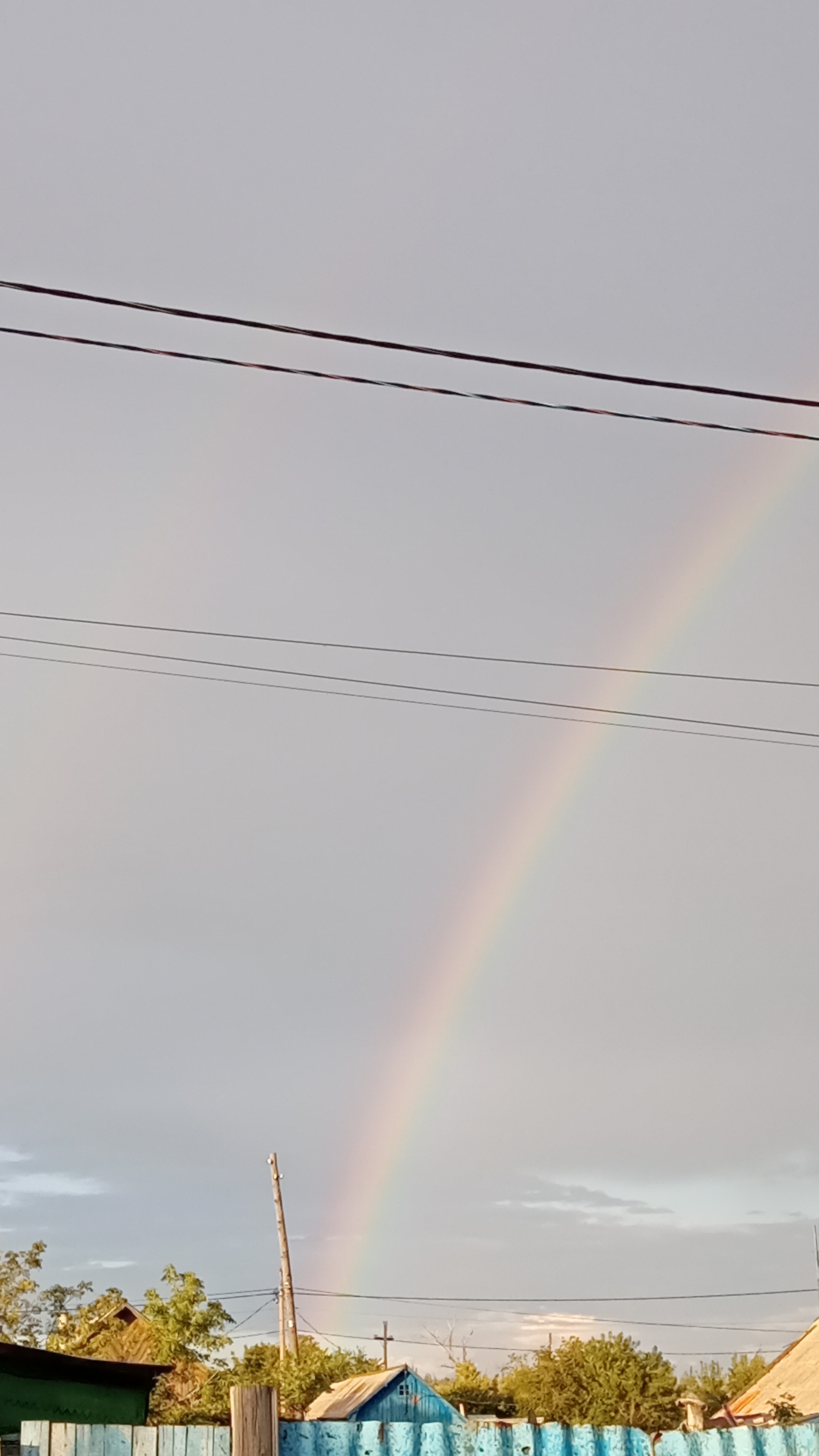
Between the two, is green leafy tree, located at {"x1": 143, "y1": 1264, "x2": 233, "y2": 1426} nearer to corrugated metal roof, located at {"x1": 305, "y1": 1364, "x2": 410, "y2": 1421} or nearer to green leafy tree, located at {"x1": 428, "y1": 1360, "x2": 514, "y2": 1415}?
corrugated metal roof, located at {"x1": 305, "y1": 1364, "x2": 410, "y2": 1421}

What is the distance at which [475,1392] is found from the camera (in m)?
64.2

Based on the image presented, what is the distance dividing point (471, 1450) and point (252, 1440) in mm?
1430

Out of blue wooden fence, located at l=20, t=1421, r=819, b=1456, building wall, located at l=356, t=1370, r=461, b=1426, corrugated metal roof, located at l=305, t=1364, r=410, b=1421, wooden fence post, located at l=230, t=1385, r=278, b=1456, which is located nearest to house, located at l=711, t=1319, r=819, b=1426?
building wall, located at l=356, t=1370, r=461, b=1426

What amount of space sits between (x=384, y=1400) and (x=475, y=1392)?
85.5ft

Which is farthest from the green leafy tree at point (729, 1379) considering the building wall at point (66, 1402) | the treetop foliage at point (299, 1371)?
the building wall at point (66, 1402)

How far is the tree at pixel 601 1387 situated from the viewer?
1172 inches

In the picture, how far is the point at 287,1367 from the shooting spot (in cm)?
4212

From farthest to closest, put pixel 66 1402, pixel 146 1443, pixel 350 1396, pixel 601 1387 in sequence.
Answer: pixel 350 1396 < pixel 601 1387 < pixel 66 1402 < pixel 146 1443

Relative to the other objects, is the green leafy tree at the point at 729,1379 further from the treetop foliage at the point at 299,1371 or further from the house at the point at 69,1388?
the house at the point at 69,1388

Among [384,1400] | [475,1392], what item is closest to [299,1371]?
[384,1400]

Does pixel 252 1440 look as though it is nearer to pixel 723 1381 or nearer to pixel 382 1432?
pixel 382 1432

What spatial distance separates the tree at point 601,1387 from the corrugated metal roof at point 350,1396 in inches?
202

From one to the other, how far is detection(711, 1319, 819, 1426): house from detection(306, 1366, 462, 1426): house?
8393mm

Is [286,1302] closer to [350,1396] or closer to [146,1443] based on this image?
[350,1396]
